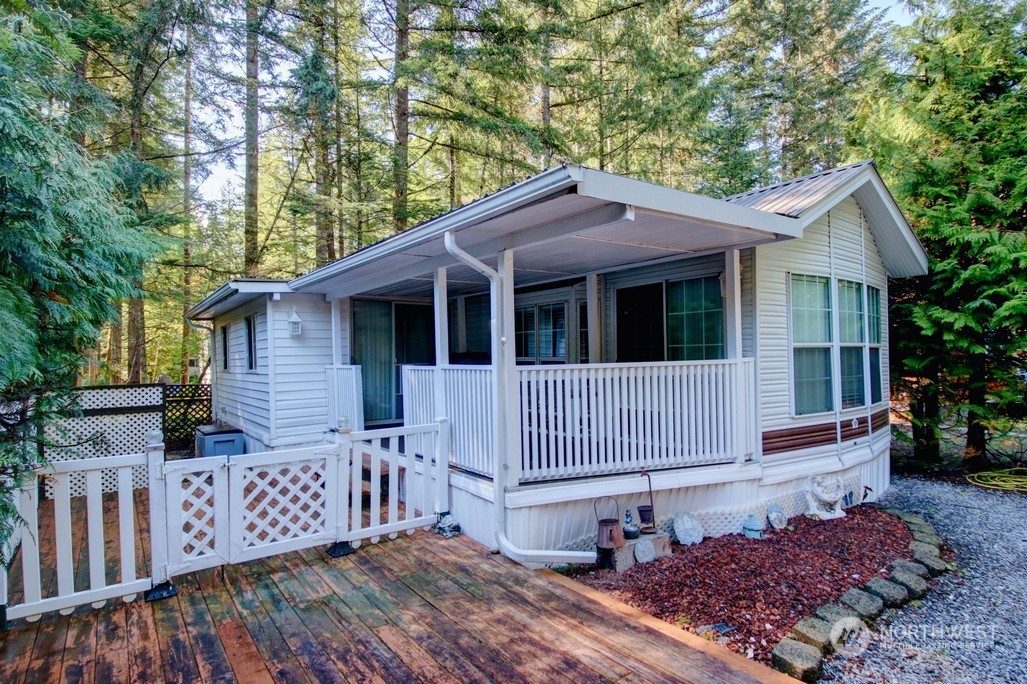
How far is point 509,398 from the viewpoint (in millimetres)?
4234

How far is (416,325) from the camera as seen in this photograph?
8.41m

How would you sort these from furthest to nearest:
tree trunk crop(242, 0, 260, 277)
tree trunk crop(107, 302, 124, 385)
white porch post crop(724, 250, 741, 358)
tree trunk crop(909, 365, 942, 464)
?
tree trunk crop(107, 302, 124, 385) < tree trunk crop(242, 0, 260, 277) < tree trunk crop(909, 365, 942, 464) < white porch post crop(724, 250, 741, 358)

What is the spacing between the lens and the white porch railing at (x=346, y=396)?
7.02 meters

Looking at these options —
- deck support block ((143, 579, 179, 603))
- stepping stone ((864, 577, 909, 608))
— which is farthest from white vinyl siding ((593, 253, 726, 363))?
deck support block ((143, 579, 179, 603))

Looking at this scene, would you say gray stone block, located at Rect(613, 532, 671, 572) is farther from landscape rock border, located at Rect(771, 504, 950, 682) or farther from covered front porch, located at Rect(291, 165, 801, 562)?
landscape rock border, located at Rect(771, 504, 950, 682)

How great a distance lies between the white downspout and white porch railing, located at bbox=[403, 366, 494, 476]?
165 millimetres

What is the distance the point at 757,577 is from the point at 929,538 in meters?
2.52

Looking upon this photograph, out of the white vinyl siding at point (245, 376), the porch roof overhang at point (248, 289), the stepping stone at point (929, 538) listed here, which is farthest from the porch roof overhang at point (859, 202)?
the white vinyl siding at point (245, 376)

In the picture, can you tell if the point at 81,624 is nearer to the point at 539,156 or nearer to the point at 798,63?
Result: the point at 539,156

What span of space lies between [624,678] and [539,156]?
36.5ft

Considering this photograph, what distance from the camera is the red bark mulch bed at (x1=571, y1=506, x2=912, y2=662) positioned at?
3549mm

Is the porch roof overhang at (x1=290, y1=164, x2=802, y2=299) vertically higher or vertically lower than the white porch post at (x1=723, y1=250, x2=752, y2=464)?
higher

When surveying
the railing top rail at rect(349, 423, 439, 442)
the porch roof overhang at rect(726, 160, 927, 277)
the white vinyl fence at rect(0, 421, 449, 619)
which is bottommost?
the white vinyl fence at rect(0, 421, 449, 619)

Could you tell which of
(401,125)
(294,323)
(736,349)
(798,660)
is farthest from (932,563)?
(401,125)
